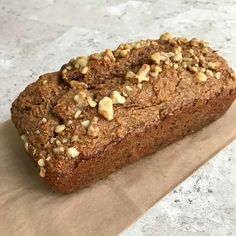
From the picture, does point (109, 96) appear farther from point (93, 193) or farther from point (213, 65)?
point (213, 65)

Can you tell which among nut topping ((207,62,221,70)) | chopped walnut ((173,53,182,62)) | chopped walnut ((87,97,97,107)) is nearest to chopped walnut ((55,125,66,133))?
chopped walnut ((87,97,97,107))

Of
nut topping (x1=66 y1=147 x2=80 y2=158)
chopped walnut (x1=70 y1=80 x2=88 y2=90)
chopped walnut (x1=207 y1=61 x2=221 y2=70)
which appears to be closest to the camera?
nut topping (x1=66 y1=147 x2=80 y2=158)

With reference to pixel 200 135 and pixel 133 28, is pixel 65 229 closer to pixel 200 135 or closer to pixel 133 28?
pixel 200 135

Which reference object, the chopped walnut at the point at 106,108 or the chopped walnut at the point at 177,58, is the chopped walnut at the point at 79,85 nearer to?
the chopped walnut at the point at 106,108

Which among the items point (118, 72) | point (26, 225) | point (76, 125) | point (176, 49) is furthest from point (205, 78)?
point (26, 225)

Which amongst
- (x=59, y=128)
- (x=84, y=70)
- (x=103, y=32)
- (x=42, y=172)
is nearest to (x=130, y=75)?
(x=84, y=70)

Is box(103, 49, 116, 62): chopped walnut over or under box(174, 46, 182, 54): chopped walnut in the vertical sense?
over

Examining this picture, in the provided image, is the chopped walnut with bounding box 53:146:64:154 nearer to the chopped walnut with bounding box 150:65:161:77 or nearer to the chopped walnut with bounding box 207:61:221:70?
the chopped walnut with bounding box 150:65:161:77
